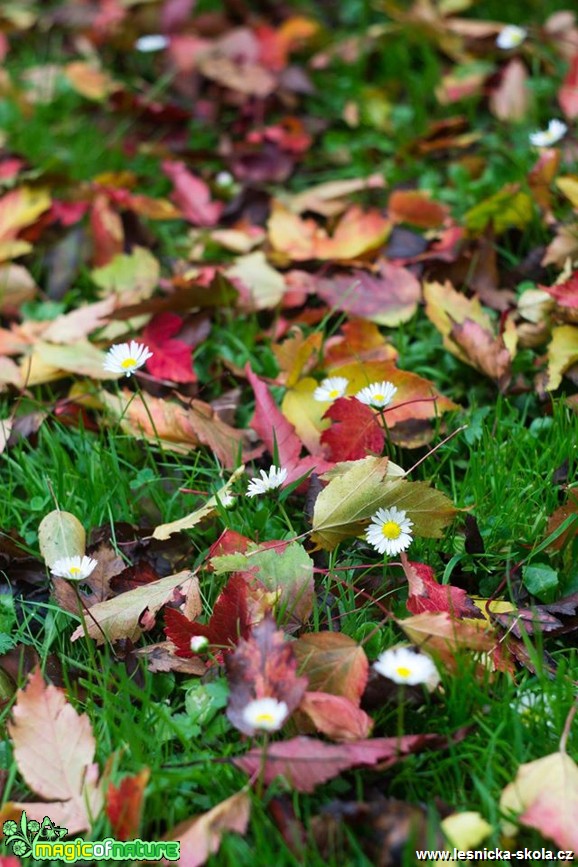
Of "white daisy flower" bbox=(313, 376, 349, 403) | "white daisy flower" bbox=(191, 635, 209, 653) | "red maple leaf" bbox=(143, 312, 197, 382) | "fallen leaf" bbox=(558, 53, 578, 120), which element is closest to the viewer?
"white daisy flower" bbox=(191, 635, 209, 653)

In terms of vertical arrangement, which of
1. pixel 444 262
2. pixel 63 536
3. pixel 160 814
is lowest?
pixel 160 814

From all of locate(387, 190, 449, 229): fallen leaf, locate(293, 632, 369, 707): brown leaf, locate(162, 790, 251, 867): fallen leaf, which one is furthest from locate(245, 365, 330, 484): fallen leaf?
locate(387, 190, 449, 229): fallen leaf

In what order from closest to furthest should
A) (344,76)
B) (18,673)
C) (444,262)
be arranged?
(18,673), (444,262), (344,76)

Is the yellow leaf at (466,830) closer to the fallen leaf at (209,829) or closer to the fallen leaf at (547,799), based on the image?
the fallen leaf at (547,799)

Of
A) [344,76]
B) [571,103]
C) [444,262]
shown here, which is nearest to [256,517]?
[444,262]

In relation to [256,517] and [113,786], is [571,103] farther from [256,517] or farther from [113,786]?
[113,786]

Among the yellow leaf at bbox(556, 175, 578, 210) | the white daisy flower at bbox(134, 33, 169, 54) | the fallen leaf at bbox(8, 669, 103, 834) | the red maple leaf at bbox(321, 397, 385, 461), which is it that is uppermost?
the white daisy flower at bbox(134, 33, 169, 54)

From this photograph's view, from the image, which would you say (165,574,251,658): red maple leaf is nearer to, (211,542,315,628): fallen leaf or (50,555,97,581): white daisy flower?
(211,542,315,628): fallen leaf

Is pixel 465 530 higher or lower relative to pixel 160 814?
higher
